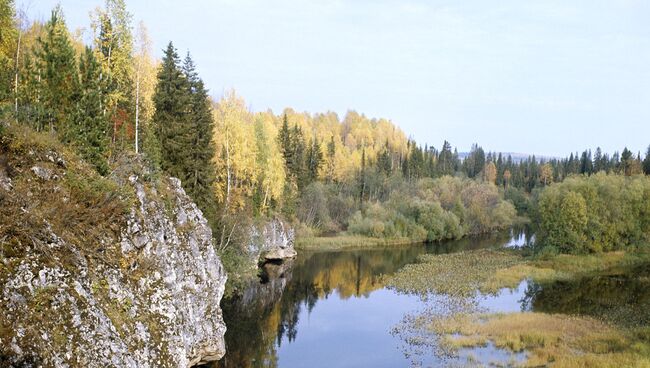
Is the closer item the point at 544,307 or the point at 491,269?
the point at 544,307

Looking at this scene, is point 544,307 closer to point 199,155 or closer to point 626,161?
point 199,155

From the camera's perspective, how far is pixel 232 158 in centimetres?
4562

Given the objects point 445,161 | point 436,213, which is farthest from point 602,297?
point 445,161

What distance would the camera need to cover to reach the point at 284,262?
58.4 m

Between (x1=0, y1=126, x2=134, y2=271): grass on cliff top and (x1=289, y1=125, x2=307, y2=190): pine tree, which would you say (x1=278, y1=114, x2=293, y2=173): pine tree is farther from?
(x1=0, y1=126, x2=134, y2=271): grass on cliff top

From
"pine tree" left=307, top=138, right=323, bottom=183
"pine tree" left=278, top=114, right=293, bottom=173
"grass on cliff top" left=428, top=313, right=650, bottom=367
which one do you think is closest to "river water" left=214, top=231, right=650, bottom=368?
"grass on cliff top" left=428, top=313, right=650, bottom=367

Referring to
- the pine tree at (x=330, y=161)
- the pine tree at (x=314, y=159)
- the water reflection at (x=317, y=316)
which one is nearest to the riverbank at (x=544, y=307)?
the water reflection at (x=317, y=316)

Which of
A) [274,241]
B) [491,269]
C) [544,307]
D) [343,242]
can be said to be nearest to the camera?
[544,307]

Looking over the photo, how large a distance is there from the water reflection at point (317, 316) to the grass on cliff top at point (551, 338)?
4706 mm

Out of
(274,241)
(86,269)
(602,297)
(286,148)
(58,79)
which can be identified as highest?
(286,148)

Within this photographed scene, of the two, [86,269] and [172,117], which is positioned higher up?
[172,117]

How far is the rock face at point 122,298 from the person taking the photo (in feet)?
40.7

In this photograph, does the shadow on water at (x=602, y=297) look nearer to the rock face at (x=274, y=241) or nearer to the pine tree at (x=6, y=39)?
the rock face at (x=274, y=241)

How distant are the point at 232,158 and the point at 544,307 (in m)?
31.3
